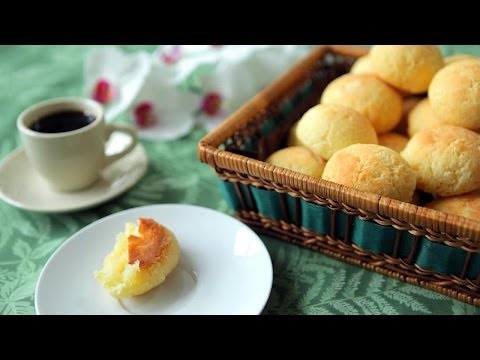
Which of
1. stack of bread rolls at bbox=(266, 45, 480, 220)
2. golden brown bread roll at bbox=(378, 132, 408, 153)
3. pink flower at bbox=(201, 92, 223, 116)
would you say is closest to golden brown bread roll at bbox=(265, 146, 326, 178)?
stack of bread rolls at bbox=(266, 45, 480, 220)

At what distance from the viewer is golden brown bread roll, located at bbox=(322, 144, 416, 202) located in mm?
741

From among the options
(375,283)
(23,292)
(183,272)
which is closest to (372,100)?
(375,283)

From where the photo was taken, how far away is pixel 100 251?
2.74 ft

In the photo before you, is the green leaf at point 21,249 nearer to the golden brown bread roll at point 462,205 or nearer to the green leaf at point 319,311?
the green leaf at point 319,311

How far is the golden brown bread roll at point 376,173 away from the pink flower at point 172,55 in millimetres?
737

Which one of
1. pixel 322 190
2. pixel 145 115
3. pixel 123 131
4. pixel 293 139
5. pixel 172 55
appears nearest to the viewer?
pixel 322 190

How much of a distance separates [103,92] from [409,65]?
81 cm

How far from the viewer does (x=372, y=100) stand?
3.01ft

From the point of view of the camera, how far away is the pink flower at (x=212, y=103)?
129 centimetres

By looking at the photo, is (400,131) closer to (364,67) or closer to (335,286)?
(364,67)

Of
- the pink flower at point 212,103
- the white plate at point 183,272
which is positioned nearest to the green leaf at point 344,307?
the white plate at point 183,272

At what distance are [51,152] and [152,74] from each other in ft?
1.34

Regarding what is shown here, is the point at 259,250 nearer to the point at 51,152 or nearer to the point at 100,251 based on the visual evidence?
the point at 100,251

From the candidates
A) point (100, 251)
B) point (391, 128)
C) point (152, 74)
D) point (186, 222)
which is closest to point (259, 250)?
point (186, 222)
